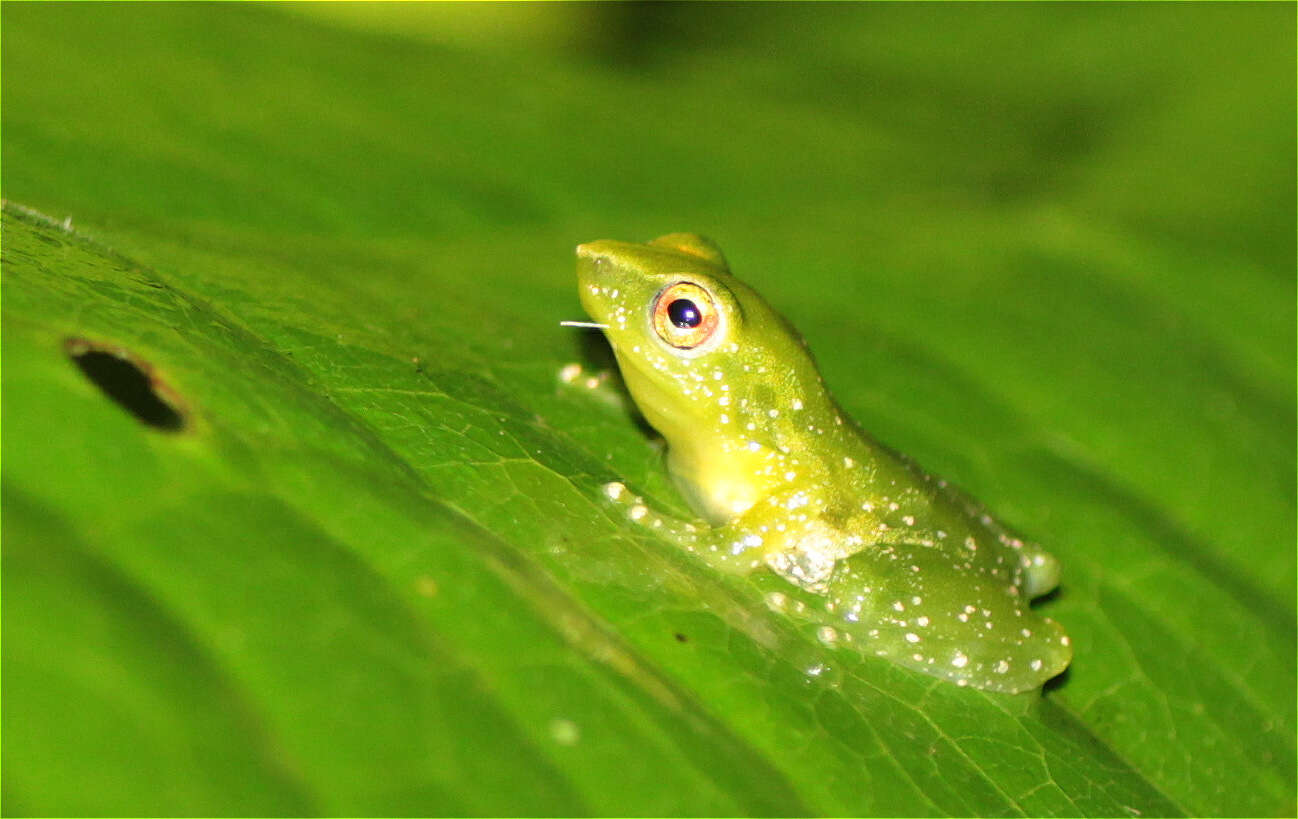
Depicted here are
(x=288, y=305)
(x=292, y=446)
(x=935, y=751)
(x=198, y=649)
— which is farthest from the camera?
(x=288, y=305)

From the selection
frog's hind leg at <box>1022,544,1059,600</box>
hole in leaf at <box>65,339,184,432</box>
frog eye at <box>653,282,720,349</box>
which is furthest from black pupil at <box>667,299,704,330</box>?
hole in leaf at <box>65,339,184,432</box>

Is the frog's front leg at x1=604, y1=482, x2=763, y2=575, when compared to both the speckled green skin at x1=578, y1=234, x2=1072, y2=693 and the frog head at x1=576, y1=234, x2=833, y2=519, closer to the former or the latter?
the speckled green skin at x1=578, y1=234, x2=1072, y2=693

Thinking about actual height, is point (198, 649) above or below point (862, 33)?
below

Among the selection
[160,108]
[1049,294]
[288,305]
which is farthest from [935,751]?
[160,108]

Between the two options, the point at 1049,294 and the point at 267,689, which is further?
the point at 1049,294

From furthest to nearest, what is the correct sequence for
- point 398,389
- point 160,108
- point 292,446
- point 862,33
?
1. point 862,33
2. point 160,108
3. point 398,389
4. point 292,446

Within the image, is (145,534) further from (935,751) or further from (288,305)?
(935,751)

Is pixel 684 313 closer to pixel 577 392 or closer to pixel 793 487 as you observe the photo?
pixel 577 392
